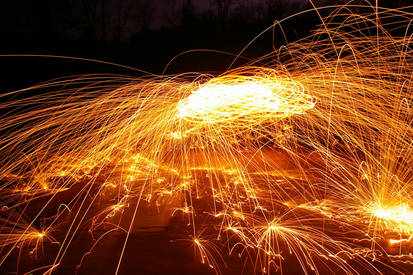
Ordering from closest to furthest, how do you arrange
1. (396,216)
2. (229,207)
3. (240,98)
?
(396,216), (229,207), (240,98)

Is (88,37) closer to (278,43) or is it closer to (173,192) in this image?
(278,43)

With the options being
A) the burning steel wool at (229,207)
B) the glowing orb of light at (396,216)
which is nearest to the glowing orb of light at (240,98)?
the burning steel wool at (229,207)

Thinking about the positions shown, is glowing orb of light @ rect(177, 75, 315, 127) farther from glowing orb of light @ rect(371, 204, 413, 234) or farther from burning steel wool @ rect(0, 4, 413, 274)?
glowing orb of light @ rect(371, 204, 413, 234)

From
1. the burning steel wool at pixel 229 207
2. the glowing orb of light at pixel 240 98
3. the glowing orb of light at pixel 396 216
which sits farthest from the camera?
the glowing orb of light at pixel 240 98

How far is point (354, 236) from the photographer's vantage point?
9.09 ft

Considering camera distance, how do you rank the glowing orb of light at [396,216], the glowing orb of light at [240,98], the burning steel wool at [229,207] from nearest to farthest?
the burning steel wool at [229,207] < the glowing orb of light at [396,216] < the glowing orb of light at [240,98]

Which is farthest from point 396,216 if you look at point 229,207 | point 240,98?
point 240,98

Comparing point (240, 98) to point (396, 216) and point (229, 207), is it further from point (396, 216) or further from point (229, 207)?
point (396, 216)

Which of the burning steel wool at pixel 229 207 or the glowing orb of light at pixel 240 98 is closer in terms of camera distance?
the burning steel wool at pixel 229 207

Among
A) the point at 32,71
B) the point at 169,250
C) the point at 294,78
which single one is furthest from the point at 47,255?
the point at 32,71

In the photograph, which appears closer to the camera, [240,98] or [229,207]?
[229,207]

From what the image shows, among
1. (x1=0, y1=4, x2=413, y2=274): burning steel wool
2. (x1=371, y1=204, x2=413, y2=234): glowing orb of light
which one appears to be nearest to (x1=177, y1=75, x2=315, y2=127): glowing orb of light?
(x1=0, y1=4, x2=413, y2=274): burning steel wool

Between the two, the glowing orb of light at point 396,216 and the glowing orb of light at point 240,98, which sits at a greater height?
the glowing orb of light at point 240,98

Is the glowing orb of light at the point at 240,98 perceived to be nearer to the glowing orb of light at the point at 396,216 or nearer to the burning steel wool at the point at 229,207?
the burning steel wool at the point at 229,207
